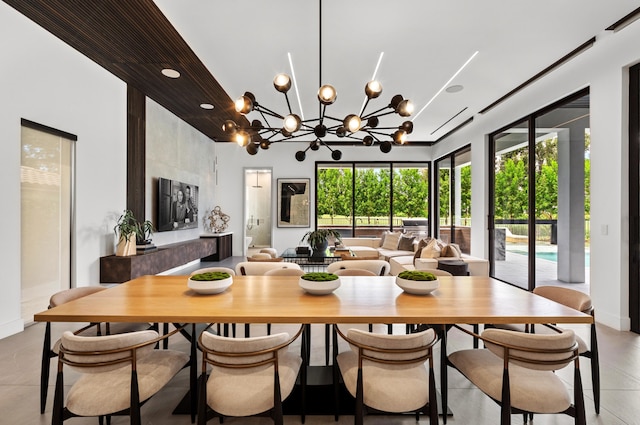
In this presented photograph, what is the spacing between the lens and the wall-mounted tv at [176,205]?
17.7 ft

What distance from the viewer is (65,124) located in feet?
11.8

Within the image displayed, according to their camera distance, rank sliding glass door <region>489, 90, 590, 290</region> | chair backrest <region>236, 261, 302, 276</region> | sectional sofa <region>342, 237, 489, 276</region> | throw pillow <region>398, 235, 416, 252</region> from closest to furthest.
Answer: chair backrest <region>236, 261, 302, 276</region>
sliding glass door <region>489, 90, 590, 290</region>
sectional sofa <region>342, 237, 489, 276</region>
throw pillow <region>398, 235, 416, 252</region>

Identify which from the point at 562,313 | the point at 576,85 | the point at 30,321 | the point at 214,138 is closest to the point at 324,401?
the point at 562,313

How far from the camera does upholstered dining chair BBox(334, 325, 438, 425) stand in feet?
4.46

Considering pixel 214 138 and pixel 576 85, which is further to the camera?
pixel 214 138

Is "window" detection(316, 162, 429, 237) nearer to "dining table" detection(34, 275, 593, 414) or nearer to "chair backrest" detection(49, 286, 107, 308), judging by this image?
"dining table" detection(34, 275, 593, 414)

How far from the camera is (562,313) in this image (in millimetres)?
1573

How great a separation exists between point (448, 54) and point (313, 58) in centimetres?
156

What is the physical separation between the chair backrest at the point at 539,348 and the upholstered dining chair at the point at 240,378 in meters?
0.96

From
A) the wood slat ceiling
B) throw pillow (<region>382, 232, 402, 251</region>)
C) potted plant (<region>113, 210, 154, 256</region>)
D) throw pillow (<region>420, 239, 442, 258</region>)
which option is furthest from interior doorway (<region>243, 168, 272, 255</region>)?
throw pillow (<region>420, 239, 442, 258</region>)

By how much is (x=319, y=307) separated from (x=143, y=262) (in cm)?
367

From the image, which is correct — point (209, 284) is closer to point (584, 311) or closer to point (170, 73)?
point (584, 311)

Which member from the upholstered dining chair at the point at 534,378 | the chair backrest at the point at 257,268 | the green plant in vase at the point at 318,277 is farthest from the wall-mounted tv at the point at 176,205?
the upholstered dining chair at the point at 534,378

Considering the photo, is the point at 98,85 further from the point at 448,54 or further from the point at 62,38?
the point at 448,54
